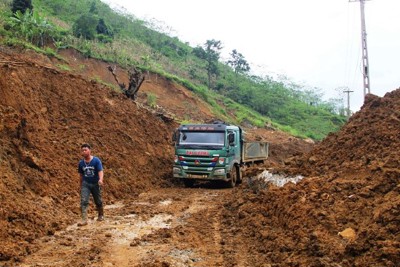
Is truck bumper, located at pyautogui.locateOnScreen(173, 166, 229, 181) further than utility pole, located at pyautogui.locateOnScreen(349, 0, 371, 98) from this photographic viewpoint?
No

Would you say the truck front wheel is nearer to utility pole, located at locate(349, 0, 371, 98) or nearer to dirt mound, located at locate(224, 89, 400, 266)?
dirt mound, located at locate(224, 89, 400, 266)

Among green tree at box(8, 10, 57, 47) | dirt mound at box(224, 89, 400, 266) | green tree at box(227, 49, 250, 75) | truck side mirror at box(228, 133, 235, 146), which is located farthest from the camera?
green tree at box(227, 49, 250, 75)

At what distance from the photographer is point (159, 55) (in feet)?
162

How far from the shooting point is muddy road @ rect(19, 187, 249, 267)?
620 centimetres

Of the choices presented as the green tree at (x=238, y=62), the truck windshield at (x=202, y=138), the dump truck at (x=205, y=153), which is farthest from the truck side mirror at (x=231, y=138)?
the green tree at (x=238, y=62)

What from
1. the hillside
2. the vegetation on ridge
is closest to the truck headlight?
the hillside

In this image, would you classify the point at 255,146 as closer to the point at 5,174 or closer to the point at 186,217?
the point at 186,217

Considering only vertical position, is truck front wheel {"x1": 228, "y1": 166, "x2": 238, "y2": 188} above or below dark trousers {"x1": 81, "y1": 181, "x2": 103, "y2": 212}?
below

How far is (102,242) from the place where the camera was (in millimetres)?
7098

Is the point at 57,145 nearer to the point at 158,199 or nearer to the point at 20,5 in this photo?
the point at 158,199

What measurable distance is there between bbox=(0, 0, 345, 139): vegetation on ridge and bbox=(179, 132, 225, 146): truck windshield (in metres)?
12.4

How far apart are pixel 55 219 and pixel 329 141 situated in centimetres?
857

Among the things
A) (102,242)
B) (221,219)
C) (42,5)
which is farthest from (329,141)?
(42,5)

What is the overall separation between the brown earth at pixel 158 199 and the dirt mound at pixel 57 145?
43 mm
